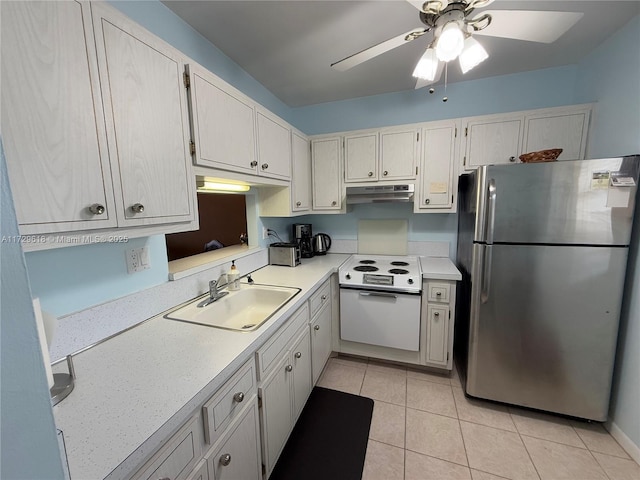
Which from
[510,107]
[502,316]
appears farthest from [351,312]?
[510,107]

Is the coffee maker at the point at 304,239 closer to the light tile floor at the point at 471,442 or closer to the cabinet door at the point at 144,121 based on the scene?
the light tile floor at the point at 471,442

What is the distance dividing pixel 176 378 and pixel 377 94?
2.74 m

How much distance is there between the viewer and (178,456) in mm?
752

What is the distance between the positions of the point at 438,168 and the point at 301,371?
6.34 feet

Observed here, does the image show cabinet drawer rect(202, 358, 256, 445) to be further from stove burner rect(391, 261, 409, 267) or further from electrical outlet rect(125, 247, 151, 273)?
stove burner rect(391, 261, 409, 267)

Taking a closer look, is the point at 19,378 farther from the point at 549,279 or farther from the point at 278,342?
the point at 549,279

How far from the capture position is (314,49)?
1791mm

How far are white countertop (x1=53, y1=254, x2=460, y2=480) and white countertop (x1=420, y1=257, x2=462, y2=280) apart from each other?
4.13ft

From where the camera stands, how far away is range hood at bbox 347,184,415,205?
7.08 feet

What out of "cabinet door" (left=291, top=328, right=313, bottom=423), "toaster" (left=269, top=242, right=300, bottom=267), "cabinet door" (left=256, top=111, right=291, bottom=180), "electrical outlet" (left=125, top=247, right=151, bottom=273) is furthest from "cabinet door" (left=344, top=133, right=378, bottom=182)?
"electrical outlet" (left=125, top=247, right=151, bottom=273)

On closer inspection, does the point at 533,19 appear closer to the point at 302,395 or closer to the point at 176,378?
the point at 176,378

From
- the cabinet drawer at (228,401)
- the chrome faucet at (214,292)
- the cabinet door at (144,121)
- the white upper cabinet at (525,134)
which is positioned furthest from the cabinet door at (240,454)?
the white upper cabinet at (525,134)

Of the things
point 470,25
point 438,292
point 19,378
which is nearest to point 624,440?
point 438,292

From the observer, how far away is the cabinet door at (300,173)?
2.18 meters
